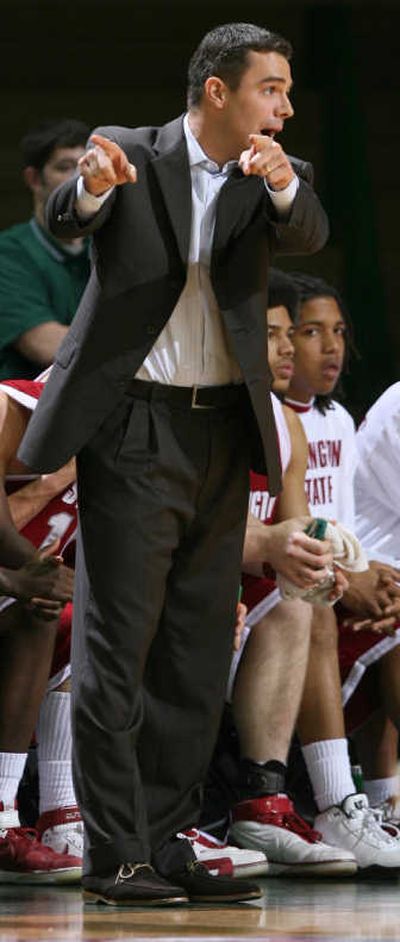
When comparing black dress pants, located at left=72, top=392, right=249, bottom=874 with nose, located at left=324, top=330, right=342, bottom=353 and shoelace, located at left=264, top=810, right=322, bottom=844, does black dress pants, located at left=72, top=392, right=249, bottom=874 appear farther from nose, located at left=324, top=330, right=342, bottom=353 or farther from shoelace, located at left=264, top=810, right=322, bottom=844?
nose, located at left=324, top=330, right=342, bottom=353

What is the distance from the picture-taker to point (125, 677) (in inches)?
129

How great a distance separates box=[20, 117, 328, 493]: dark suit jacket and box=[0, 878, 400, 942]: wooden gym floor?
75 cm

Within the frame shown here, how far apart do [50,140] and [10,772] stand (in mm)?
1862

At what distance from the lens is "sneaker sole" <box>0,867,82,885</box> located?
3779 millimetres

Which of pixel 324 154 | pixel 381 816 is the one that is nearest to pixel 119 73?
pixel 324 154

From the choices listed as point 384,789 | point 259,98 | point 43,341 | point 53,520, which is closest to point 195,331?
point 259,98

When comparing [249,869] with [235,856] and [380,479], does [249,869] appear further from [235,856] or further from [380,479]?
[380,479]

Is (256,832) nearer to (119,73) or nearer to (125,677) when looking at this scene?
(125,677)

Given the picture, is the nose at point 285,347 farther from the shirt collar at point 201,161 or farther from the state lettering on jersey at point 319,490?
the shirt collar at point 201,161

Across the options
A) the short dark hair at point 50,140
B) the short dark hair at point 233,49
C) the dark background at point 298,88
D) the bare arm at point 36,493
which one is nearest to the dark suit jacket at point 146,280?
the short dark hair at point 233,49

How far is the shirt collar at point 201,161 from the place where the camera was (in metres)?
3.35

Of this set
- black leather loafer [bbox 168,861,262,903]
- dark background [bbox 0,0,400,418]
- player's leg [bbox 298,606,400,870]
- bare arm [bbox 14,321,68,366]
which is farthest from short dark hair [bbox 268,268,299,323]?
dark background [bbox 0,0,400,418]

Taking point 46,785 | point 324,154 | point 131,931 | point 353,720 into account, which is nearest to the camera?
point 131,931

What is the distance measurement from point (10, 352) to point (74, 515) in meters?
0.91
